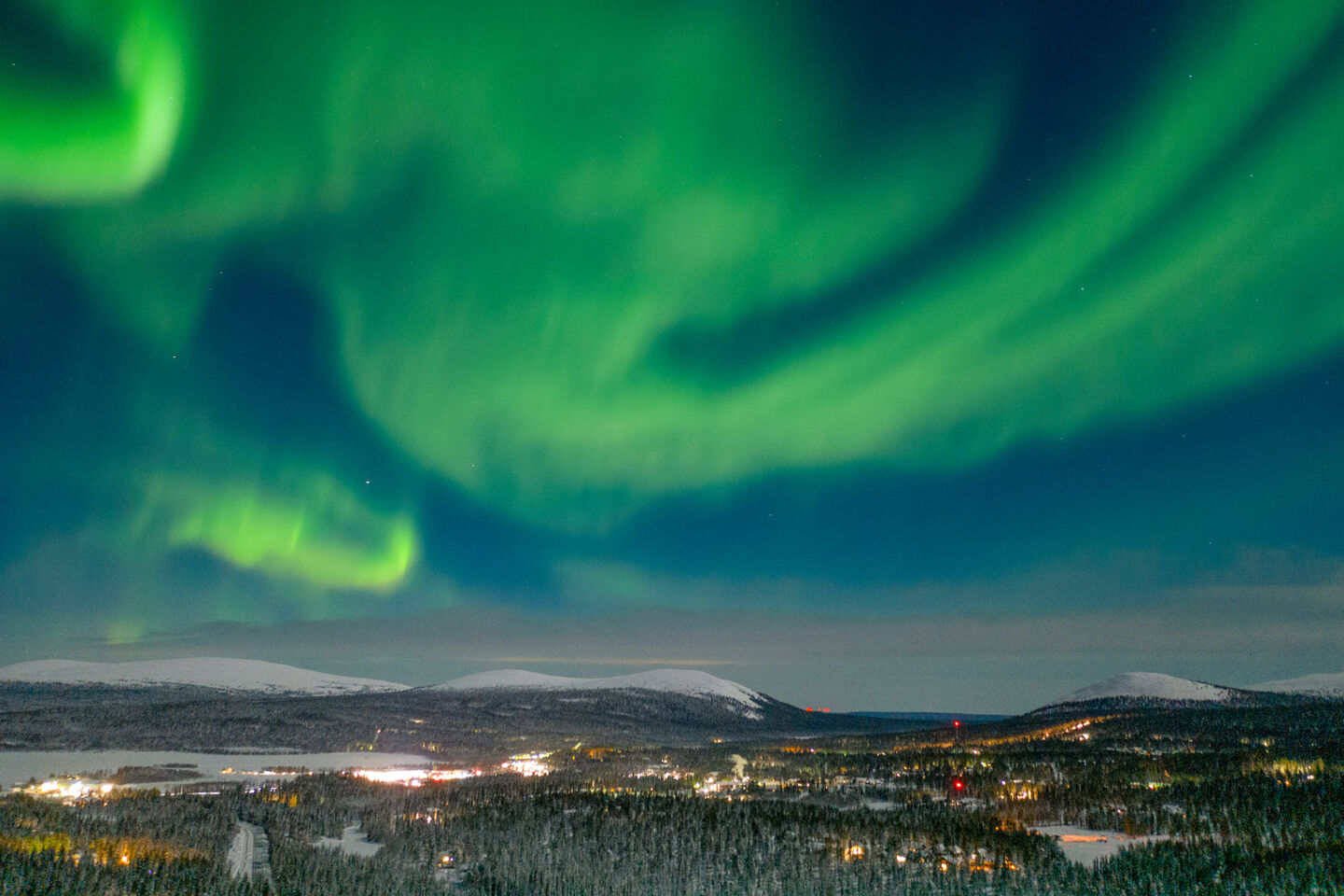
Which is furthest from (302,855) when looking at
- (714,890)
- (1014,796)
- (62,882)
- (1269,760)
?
(1269,760)

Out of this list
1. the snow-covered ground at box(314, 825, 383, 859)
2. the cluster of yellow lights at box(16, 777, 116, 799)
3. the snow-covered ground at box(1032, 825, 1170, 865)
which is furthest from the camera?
the cluster of yellow lights at box(16, 777, 116, 799)

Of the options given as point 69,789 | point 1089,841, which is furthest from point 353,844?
point 1089,841

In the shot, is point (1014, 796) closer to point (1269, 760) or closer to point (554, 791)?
point (1269, 760)

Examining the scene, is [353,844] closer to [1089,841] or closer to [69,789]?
[69,789]

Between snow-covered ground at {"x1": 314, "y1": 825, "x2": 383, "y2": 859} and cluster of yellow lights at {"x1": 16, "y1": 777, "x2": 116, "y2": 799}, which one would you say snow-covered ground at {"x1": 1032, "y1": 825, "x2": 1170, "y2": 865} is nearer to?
snow-covered ground at {"x1": 314, "y1": 825, "x2": 383, "y2": 859}

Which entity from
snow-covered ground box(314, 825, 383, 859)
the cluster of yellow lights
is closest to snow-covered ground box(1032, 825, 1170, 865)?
snow-covered ground box(314, 825, 383, 859)

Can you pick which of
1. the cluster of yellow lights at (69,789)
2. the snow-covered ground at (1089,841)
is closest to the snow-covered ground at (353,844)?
the cluster of yellow lights at (69,789)
